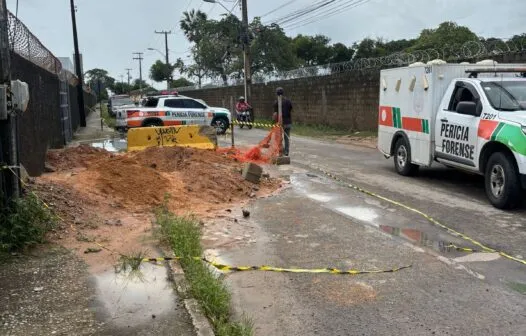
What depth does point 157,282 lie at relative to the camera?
4949 millimetres

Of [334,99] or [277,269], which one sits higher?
[334,99]

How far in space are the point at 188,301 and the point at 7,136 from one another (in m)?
3.05

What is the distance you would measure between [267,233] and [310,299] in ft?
7.30

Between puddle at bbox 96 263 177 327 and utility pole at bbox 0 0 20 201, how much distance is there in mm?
1761

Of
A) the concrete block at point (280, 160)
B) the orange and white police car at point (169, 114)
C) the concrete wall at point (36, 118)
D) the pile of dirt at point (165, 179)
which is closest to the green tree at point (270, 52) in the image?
the orange and white police car at point (169, 114)

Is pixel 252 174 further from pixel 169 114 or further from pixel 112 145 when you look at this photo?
pixel 169 114

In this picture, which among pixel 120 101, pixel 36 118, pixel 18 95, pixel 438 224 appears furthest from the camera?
pixel 120 101

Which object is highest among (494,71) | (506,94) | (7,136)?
(494,71)

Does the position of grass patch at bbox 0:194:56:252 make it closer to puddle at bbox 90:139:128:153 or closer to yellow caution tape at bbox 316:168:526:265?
yellow caution tape at bbox 316:168:526:265

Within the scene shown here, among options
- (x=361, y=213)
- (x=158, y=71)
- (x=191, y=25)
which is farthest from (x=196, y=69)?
(x=361, y=213)

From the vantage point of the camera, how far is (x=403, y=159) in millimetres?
10984

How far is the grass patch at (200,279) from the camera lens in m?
4.05

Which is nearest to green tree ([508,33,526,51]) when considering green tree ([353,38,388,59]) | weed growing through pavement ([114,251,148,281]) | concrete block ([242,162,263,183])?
concrete block ([242,162,263,183])

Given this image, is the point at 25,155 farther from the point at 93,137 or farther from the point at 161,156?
the point at 93,137
